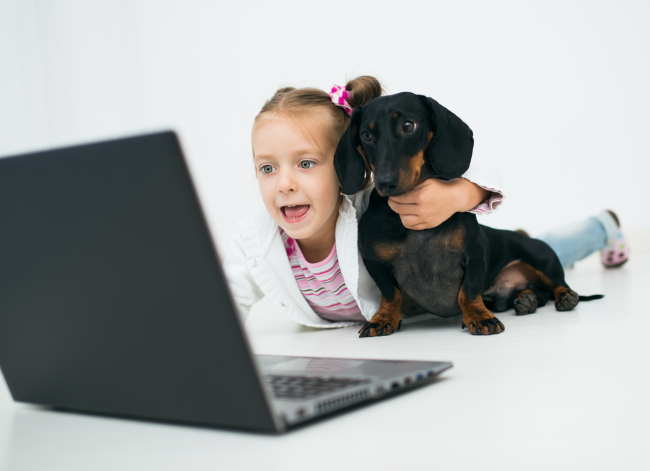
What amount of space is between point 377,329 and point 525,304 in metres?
0.39

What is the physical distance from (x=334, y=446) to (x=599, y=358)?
2.00 ft

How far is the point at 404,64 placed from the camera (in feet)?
11.3

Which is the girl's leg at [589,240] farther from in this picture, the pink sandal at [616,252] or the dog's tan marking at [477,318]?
the dog's tan marking at [477,318]

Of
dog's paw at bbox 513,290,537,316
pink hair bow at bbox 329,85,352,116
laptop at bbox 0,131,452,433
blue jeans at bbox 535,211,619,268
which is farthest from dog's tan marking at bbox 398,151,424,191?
blue jeans at bbox 535,211,619,268

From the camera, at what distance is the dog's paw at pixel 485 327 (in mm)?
1590

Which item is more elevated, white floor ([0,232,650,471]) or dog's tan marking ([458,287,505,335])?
white floor ([0,232,650,471])

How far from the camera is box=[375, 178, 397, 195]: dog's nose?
1.52m

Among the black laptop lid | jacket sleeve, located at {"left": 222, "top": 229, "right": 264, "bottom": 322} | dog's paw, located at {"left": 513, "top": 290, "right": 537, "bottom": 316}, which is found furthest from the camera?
jacket sleeve, located at {"left": 222, "top": 229, "right": 264, "bottom": 322}

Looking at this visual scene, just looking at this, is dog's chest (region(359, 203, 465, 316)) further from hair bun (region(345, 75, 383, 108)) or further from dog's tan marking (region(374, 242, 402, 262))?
hair bun (region(345, 75, 383, 108))

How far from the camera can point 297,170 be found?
5.76ft

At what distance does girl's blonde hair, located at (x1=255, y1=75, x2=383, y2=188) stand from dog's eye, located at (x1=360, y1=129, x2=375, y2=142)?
0.13 meters

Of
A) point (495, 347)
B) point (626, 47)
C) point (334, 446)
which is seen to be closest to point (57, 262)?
point (334, 446)

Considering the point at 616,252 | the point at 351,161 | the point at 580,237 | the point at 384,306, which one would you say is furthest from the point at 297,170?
the point at 616,252

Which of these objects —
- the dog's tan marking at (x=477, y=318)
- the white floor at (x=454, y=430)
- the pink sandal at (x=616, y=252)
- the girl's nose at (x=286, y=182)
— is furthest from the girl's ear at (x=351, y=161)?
the pink sandal at (x=616, y=252)
